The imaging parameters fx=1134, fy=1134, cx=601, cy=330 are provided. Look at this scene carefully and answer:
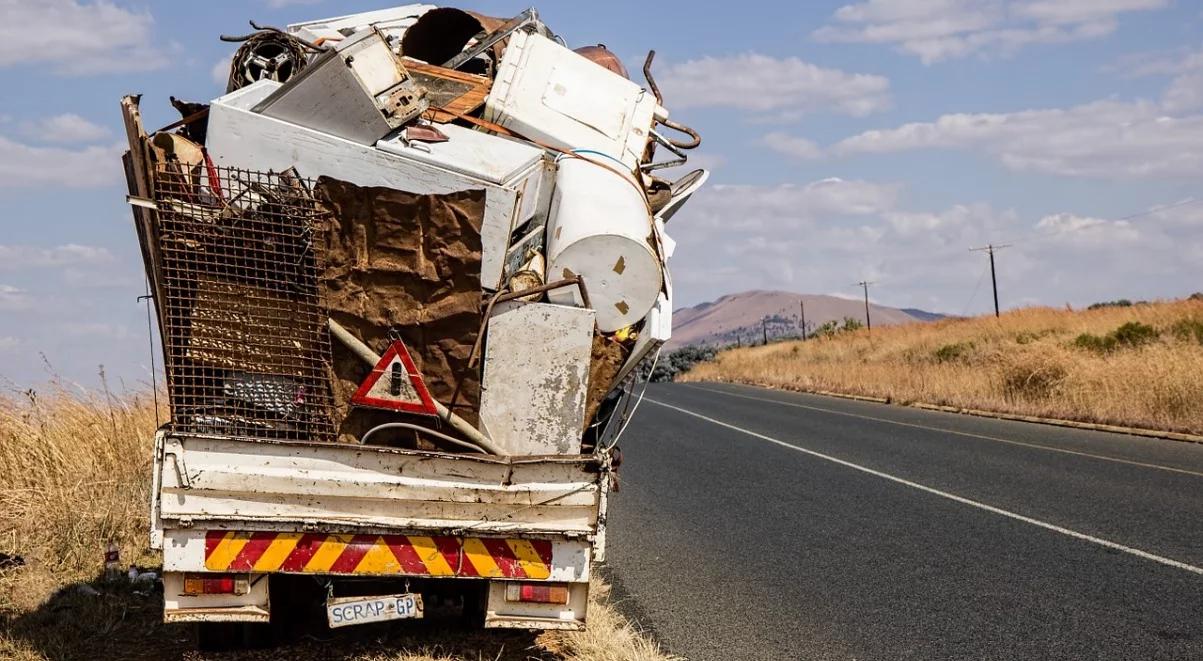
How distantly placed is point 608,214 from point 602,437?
3.77 feet

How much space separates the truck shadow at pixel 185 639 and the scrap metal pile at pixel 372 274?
3.80 feet

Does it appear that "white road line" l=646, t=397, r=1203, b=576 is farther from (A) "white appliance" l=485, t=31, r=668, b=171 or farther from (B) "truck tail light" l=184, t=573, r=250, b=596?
(B) "truck tail light" l=184, t=573, r=250, b=596

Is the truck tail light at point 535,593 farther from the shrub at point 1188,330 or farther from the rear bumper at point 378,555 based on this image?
the shrub at point 1188,330

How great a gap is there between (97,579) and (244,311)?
312 cm

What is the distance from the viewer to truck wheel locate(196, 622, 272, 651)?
5250 millimetres

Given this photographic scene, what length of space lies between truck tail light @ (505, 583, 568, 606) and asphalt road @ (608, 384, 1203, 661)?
1.03 m

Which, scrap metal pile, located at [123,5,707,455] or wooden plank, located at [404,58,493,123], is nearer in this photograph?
scrap metal pile, located at [123,5,707,455]

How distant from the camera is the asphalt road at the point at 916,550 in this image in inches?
233

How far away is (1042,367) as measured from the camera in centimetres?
2397

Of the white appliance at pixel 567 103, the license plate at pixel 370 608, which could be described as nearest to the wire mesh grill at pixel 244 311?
the license plate at pixel 370 608

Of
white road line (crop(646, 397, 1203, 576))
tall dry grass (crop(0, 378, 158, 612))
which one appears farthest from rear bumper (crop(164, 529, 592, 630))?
white road line (crop(646, 397, 1203, 576))

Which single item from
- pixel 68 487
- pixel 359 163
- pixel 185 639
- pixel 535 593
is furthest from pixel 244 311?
pixel 68 487

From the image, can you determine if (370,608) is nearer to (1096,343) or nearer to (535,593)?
(535,593)

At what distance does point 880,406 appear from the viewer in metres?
25.8
